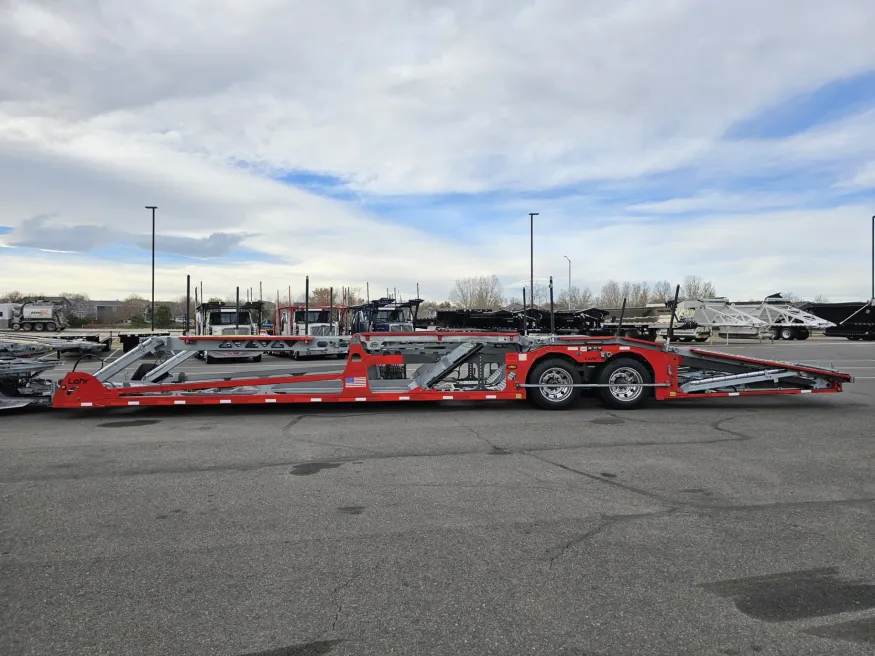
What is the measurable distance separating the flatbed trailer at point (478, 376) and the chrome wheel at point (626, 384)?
16 millimetres

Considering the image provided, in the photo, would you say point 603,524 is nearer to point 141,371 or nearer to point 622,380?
point 622,380

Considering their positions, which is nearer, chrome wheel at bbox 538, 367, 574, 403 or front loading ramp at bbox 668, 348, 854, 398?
chrome wheel at bbox 538, 367, 574, 403

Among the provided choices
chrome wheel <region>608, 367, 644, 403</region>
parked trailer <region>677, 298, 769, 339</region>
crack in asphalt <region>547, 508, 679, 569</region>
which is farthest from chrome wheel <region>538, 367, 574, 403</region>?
parked trailer <region>677, 298, 769, 339</region>

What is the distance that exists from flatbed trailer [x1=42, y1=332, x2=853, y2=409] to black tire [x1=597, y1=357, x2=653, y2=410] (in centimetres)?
2

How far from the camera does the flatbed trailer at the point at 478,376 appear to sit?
968 cm

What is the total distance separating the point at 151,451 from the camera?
713 centimetres

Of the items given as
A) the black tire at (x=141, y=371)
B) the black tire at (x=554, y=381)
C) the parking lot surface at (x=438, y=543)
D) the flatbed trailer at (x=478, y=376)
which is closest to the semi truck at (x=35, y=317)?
the black tire at (x=141, y=371)

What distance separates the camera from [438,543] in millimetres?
4324

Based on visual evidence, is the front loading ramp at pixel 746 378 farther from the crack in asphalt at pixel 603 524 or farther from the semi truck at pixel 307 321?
the semi truck at pixel 307 321

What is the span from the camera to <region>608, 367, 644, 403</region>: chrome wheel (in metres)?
9.94

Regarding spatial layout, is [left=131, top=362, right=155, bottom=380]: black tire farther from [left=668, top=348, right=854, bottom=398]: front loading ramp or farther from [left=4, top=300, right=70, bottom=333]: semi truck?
[left=4, top=300, right=70, bottom=333]: semi truck

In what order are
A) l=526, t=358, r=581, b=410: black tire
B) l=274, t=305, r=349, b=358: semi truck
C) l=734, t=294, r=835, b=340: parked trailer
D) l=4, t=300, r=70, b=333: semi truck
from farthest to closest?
l=4, t=300, r=70, b=333: semi truck < l=734, t=294, r=835, b=340: parked trailer < l=274, t=305, r=349, b=358: semi truck < l=526, t=358, r=581, b=410: black tire

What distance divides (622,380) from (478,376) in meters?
2.28

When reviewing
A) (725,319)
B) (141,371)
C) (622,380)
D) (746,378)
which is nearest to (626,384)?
(622,380)
